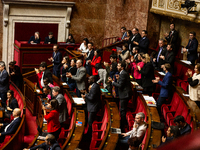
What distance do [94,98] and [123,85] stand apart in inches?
20.9

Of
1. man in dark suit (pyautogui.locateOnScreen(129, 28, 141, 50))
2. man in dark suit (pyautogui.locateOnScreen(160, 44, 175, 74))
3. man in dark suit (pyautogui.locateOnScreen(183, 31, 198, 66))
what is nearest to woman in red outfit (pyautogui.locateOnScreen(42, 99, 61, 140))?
man in dark suit (pyautogui.locateOnScreen(160, 44, 175, 74))

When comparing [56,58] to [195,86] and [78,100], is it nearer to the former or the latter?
A: [78,100]

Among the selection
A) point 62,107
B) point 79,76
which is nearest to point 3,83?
point 79,76

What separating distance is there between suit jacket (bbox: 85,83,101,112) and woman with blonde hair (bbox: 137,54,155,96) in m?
1.14

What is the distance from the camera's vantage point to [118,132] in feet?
13.1

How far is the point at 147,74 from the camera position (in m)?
5.34

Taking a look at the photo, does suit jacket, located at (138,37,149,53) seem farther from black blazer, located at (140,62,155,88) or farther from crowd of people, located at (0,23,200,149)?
black blazer, located at (140,62,155,88)

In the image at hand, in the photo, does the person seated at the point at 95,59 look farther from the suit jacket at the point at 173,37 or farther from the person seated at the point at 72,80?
the suit jacket at the point at 173,37

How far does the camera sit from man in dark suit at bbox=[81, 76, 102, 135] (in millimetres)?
4547

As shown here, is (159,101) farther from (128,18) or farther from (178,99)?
(128,18)

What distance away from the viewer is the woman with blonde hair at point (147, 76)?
529 cm

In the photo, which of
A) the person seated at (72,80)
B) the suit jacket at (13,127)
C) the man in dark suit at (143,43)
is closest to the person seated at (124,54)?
the man in dark suit at (143,43)

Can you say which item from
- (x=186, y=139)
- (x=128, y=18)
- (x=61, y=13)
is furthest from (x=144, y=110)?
(x=61, y=13)

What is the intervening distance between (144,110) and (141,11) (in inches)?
214
